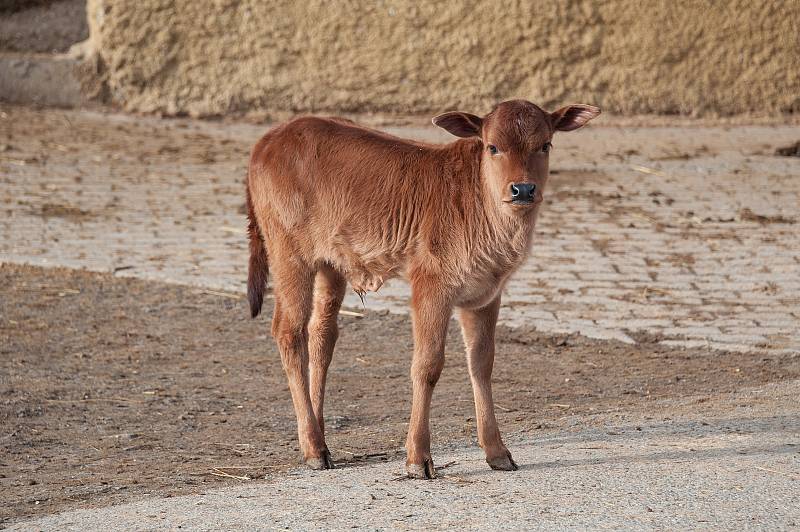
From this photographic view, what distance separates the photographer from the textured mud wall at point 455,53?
15.2 m

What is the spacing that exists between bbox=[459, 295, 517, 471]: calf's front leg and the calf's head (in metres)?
0.59

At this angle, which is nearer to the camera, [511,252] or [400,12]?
[511,252]

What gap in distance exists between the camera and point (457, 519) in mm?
4801

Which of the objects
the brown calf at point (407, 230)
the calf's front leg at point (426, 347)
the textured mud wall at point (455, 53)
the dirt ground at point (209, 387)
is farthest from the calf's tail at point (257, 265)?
the textured mud wall at point (455, 53)

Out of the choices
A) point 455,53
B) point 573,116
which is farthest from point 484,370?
point 455,53

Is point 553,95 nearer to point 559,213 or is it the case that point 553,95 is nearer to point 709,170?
point 709,170

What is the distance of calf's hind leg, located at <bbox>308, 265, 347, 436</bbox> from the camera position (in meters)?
6.27

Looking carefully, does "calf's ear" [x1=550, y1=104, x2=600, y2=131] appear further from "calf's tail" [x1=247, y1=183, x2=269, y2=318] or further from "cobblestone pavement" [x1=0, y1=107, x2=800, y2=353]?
"cobblestone pavement" [x1=0, y1=107, x2=800, y2=353]

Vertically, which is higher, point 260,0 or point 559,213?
point 260,0

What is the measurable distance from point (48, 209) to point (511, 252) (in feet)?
23.0

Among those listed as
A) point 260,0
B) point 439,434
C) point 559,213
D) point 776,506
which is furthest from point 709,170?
point 776,506

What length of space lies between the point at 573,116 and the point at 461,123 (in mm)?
524

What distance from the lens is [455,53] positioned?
50.9 ft

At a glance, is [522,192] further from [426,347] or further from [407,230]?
[426,347]
